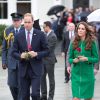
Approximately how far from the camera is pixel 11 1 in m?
27.2

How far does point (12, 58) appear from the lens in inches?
453

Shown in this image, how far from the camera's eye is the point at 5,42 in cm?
1176

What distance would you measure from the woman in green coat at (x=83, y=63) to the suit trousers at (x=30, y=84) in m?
0.64

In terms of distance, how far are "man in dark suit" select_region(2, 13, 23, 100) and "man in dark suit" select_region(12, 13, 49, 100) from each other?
2.92ft

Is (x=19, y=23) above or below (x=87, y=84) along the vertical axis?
above

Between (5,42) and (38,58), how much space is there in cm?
156

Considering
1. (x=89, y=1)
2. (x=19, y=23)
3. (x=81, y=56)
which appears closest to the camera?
(x=81, y=56)

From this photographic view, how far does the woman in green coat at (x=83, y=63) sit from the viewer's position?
1029 centimetres

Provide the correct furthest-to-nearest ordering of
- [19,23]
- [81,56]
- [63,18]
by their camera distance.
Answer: [63,18], [19,23], [81,56]

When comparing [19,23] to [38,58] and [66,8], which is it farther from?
[66,8]

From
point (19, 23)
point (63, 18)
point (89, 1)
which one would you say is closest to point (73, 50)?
point (19, 23)

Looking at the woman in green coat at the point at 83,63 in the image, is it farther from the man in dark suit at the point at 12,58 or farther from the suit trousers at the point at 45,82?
the suit trousers at the point at 45,82

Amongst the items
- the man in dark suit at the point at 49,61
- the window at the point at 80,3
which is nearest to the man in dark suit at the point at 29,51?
the man in dark suit at the point at 49,61

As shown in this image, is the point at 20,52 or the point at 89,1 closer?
the point at 20,52
